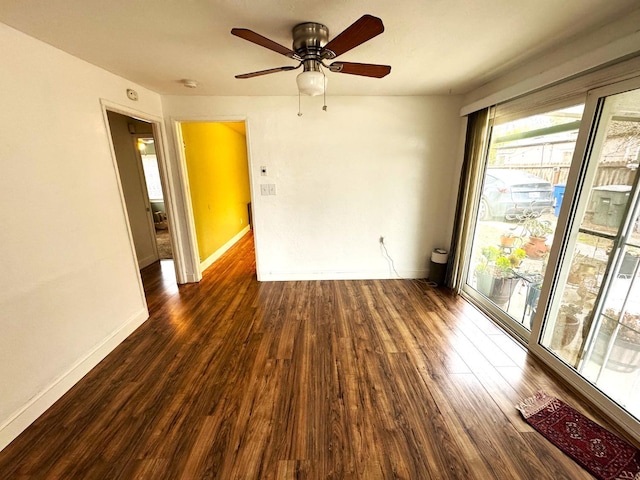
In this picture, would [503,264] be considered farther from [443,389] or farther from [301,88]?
[301,88]

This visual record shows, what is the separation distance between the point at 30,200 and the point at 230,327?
174 centimetres

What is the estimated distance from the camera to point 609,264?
1.66 m

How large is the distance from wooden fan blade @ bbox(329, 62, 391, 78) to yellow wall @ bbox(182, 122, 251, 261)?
103 inches

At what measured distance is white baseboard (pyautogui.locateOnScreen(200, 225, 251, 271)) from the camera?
160 inches

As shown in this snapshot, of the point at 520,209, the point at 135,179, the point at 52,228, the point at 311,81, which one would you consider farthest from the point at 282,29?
the point at 135,179

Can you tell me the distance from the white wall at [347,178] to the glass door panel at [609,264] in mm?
1616

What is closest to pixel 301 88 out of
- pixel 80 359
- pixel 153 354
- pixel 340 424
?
pixel 340 424

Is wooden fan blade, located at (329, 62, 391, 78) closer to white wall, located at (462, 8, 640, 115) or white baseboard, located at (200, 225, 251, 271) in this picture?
white wall, located at (462, 8, 640, 115)

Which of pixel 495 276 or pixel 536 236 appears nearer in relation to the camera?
pixel 536 236

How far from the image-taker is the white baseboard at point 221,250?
406 centimetres

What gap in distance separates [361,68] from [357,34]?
41 centimetres

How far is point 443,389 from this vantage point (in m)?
1.79

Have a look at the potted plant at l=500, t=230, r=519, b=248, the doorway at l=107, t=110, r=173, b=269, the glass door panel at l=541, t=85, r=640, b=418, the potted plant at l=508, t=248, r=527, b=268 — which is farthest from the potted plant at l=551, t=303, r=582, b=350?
the doorway at l=107, t=110, r=173, b=269

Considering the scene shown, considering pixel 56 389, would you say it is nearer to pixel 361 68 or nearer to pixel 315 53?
pixel 315 53
